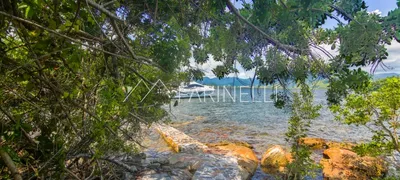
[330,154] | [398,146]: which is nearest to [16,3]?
[398,146]

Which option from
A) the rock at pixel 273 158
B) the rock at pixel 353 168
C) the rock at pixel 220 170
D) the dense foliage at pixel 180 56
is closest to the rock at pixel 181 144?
the rock at pixel 220 170

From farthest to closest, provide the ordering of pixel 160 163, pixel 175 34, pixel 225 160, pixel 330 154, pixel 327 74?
pixel 330 154
pixel 225 160
pixel 160 163
pixel 327 74
pixel 175 34

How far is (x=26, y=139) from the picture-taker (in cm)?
243

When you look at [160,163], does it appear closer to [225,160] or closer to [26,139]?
[225,160]

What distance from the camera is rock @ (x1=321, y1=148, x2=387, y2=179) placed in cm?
684

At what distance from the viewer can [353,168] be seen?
7.10 meters

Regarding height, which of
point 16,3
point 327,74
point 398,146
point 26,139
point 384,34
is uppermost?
point 384,34

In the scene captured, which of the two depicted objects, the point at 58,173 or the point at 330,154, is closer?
the point at 58,173

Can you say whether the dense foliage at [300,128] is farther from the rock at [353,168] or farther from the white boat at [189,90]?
the white boat at [189,90]

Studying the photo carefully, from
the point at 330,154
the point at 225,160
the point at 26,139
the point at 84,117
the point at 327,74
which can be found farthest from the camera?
the point at 330,154

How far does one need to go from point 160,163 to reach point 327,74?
3.96 metres

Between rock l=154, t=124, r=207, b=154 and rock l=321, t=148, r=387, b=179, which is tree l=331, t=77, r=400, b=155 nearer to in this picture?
rock l=321, t=148, r=387, b=179

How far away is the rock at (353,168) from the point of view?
6.84 meters

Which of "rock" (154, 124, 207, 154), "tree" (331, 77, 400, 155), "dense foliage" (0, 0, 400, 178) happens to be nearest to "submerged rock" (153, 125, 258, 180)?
"rock" (154, 124, 207, 154)
